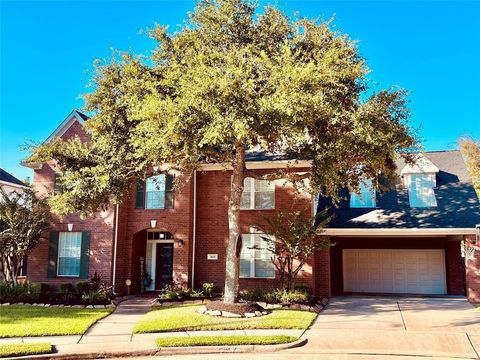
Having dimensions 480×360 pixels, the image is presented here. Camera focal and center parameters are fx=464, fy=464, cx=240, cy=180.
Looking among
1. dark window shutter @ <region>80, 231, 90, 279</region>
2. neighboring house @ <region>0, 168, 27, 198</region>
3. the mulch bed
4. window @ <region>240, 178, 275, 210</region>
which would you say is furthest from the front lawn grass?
neighboring house @ <region>0, 168, 27, 198</region>

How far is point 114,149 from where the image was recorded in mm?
15398

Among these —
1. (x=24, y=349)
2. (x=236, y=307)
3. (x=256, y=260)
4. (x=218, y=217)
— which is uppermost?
(x=218, y=217)

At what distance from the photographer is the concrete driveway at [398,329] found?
10016mm

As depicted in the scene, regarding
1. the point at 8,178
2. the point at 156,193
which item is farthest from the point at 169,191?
the point at 8,178

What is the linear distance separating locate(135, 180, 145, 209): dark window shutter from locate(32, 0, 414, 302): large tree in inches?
146

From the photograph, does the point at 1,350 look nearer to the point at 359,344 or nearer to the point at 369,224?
the point at 359,344

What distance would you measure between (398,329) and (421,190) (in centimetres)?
933

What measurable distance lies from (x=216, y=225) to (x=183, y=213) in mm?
1495

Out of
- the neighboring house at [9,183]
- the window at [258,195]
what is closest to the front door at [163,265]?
the window at [258,195]

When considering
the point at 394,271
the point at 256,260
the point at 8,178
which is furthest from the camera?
the point at 8,178

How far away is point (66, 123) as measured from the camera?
1973cm

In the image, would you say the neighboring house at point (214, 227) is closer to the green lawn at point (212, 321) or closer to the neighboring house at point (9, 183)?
the green lawn at point (212, 321)

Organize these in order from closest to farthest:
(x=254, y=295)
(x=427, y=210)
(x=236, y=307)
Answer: (x=236, y=307) < (x=254, y=295) < (x=427, y=210)

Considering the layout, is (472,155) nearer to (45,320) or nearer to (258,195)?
(258,195)
